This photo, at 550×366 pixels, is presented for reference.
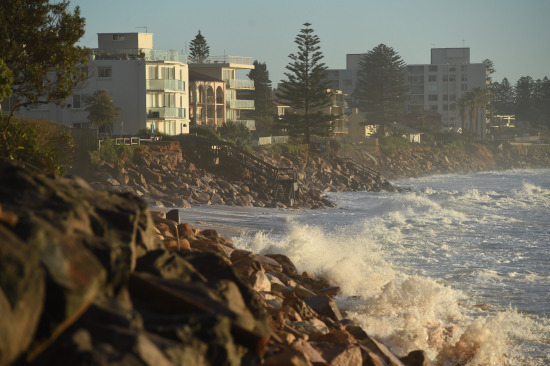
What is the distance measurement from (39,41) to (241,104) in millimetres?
53726

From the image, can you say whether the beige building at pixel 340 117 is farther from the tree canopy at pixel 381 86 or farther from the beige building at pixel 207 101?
the beige building at pixel 207 101

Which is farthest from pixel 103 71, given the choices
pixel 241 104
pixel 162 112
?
pixel 241 104

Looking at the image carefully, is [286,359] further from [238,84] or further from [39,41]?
[238,84]

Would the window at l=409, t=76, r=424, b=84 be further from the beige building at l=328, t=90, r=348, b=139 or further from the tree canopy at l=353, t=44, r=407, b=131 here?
the beige building at l=328, t=90, r=348, b=139

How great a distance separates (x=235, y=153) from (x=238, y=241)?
30482mm

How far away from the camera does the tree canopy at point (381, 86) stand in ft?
321

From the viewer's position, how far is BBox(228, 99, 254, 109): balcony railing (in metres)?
73.1

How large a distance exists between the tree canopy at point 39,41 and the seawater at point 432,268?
626 cm

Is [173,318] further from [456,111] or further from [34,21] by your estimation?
[456,111]

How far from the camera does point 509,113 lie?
513 ft

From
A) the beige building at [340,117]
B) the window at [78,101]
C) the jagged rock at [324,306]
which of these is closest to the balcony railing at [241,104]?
the beige building at [340,117]

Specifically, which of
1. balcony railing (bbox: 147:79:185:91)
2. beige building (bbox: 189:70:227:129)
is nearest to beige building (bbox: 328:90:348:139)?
beige building (bbox: 189:70:227:129)

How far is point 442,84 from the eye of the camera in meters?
140

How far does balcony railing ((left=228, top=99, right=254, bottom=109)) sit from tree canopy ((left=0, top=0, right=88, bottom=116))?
169ft
